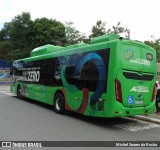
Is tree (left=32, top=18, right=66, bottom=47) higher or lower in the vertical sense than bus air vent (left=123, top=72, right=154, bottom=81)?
higher

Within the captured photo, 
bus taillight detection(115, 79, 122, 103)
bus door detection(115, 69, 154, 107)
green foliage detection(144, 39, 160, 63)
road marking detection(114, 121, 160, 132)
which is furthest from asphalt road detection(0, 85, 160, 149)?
green foliage detection(144, 39, 160, 63)

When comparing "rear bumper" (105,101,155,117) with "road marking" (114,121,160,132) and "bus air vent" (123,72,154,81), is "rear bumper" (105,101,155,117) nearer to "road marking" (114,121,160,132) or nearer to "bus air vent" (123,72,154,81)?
"road marking" (114,121,160,132)

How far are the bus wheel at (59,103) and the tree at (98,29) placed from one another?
1130 inches

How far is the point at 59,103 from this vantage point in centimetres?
1233

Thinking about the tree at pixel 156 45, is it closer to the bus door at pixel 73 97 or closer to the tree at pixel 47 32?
the tree at pixel 47 32

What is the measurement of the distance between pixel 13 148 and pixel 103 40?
5410 millimetres

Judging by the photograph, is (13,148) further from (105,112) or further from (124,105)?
(124,105)

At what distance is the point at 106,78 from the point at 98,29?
32267 millimetres

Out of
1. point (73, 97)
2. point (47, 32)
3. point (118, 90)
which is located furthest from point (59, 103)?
point (47, 32)

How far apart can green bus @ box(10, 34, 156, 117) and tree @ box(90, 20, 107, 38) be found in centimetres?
2811

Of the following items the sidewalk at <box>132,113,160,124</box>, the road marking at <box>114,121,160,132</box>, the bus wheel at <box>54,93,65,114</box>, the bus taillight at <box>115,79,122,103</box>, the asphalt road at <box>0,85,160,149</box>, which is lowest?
the asphalt road at <box>0,85,160,149</box>

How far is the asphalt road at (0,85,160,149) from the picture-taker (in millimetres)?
7707

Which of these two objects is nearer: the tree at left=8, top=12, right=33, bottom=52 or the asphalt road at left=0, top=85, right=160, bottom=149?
the asphalt road at left=0, top=85, right=160, bottom=149

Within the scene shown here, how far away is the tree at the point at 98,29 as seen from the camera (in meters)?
40.2
